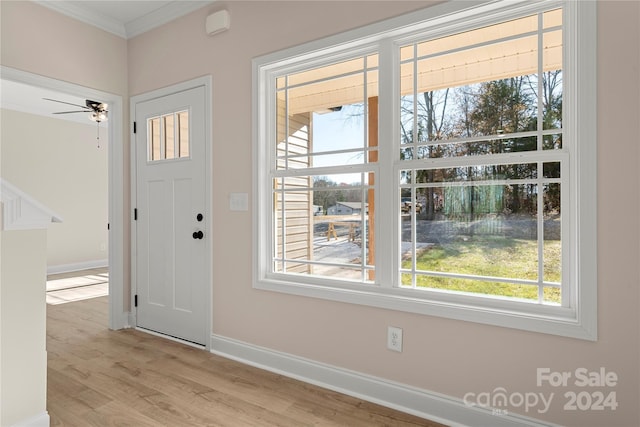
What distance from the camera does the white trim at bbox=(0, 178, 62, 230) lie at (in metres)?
1.66

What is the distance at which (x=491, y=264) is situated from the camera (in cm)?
194

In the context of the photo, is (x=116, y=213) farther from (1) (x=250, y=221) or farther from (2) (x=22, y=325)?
(2) (x=22, y=325)

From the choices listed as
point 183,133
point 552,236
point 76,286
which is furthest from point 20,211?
point 76,286

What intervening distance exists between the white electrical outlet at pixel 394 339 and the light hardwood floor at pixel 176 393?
0.35 m

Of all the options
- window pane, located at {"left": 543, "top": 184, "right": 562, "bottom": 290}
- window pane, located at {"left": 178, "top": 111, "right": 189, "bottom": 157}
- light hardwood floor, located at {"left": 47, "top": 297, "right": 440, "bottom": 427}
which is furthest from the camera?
window pane, located at {"left": 178, "top": 111, "right": 189, "bottom": 157}

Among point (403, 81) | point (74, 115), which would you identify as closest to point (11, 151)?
point (74, 115)

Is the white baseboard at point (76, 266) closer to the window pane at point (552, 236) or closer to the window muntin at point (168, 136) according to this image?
the window muntin at point (168, 136)

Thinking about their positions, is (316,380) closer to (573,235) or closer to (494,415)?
(494,415)

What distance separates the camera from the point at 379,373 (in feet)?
7.06

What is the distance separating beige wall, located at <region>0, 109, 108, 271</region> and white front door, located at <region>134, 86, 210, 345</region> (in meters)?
3.66

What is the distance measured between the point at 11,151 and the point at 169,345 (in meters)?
4.78

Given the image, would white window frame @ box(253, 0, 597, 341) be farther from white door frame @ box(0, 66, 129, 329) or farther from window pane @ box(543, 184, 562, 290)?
white door frame @ box(0, 66, 129, 329)

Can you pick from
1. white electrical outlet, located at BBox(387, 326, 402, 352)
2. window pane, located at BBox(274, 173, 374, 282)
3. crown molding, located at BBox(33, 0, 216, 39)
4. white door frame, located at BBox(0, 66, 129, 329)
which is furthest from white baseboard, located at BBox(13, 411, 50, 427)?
crown molding, located at BBox(33, 0, 216, 39)

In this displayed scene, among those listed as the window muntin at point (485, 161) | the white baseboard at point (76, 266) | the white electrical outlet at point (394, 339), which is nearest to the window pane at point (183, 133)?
the window muntin at point (485, 161)
